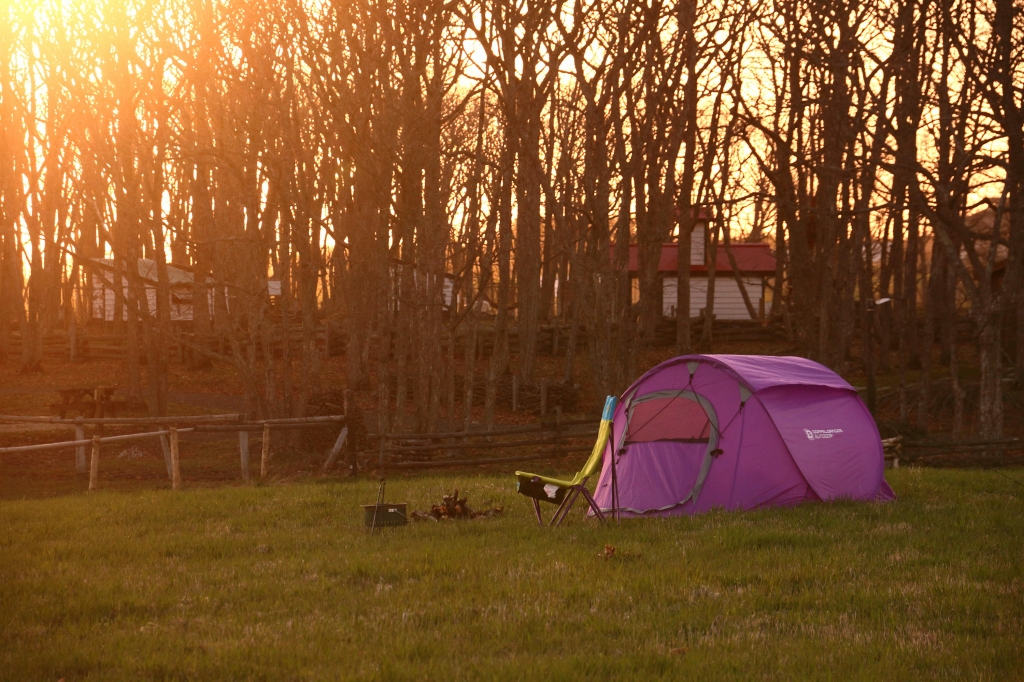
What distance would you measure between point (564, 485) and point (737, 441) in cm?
268

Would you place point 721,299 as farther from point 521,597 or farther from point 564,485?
point 521,597

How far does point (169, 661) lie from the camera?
5.70m

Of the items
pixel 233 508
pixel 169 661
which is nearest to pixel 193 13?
pixel 233 508

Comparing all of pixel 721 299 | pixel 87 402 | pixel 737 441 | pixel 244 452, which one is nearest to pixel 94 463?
pixel 244 452

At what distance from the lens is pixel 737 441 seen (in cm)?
1182

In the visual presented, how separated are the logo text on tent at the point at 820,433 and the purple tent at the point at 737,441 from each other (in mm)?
12

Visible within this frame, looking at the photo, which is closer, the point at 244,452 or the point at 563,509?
the point at 563,509

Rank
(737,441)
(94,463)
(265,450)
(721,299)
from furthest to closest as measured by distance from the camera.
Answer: (721,299) → (265,450) → (94,463) → (737,441)

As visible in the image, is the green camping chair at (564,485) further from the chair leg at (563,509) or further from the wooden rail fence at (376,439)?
the wooden rail fence at (376,439)

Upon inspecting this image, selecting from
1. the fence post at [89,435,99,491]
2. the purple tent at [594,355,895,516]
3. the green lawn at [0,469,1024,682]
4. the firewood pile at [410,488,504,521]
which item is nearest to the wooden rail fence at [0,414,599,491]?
the fence post at [89,435,99,491]

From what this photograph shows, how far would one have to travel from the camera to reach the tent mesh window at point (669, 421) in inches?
476

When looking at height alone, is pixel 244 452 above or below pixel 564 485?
below

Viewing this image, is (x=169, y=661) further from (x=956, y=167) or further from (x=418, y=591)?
(x=956, y=167)

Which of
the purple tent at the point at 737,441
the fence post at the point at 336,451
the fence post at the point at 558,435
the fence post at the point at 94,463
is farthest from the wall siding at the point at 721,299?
the purple tent at the point at 737,441
